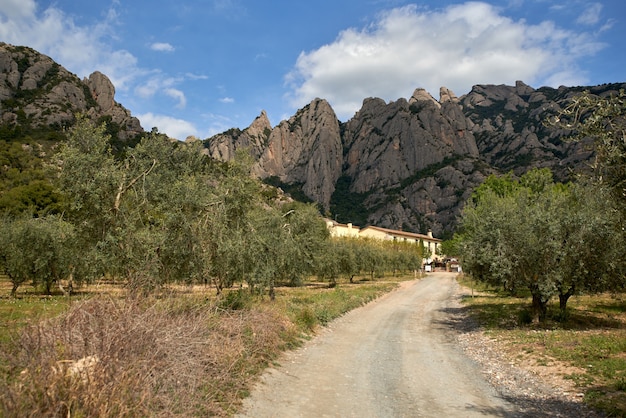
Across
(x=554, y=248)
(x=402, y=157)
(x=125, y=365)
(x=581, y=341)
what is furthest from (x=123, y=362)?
(x=402, y=157)

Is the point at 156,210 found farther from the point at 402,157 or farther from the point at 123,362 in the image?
the point at 402,157

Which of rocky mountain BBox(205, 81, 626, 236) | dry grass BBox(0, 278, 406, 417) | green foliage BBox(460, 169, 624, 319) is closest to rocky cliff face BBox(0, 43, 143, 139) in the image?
rocky mountain BBox(205, 81, 626, 236)

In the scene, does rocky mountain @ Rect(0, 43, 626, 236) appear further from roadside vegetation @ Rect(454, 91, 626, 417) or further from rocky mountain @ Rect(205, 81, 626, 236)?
roadside vegetation @ Rect(454, 91, 626, 417)

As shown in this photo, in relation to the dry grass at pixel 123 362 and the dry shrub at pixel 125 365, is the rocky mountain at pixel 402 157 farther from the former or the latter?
the dry shrub at pixel 125 365

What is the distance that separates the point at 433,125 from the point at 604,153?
7018 inches

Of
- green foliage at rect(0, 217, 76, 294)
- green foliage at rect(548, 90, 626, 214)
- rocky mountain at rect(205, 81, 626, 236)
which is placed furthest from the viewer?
rocky mountain at rect(205, 81, 626, 236)

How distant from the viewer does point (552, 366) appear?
1210 centimetres

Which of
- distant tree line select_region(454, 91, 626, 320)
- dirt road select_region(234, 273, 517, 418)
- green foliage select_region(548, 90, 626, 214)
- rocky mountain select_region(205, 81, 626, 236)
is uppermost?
rocky mountain select_region(205, 81, 626, 236)

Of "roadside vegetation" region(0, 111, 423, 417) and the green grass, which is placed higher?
"roadside vegetation" region(0, 111, 423, 417)

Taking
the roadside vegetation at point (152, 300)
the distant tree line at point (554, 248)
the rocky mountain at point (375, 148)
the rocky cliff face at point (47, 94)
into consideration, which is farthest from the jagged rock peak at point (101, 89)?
the distant tree line at point (554, 248)

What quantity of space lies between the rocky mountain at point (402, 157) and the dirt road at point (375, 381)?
13283 cm

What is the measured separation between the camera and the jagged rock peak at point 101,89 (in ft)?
457

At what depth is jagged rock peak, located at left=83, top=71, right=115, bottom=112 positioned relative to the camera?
139250 mm

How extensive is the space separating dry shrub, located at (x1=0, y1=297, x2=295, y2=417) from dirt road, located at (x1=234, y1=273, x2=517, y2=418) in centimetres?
107
